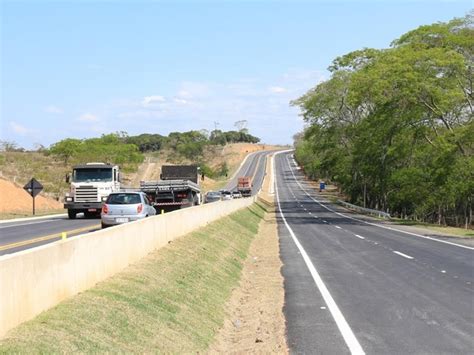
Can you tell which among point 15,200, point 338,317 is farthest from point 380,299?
point 15,200

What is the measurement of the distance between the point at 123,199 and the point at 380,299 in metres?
13.1

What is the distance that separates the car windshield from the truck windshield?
9811mm

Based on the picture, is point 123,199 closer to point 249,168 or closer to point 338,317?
point 338,317

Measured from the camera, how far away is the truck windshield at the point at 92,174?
108ft

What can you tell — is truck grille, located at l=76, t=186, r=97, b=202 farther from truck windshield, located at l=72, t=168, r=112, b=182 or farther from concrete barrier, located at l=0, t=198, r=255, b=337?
concrete barrier, located at l=0, t=198, r=255, b=337

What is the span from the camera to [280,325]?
10367 millimetres

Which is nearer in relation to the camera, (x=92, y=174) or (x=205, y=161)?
(x=92, y=174)

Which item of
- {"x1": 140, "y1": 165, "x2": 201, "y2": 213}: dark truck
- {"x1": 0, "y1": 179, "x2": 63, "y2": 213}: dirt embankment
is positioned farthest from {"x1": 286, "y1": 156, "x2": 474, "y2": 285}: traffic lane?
{"x1": 0, "y1": 179, "x2": 63, "y2": 213}: dirt embankment

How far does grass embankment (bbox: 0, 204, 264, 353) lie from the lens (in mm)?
6789

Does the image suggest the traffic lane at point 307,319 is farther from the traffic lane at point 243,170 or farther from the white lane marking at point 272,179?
the traffic lane at point 243,170

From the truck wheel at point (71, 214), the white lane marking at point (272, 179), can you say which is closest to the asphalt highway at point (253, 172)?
the white lane marking at point (272, 179)

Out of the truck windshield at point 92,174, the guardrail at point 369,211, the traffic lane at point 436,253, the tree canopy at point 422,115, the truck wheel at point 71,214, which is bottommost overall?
the guardrail at point 369,211

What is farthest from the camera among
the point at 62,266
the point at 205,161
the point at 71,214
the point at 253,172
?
the point at 205,161

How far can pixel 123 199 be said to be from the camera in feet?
76.6
